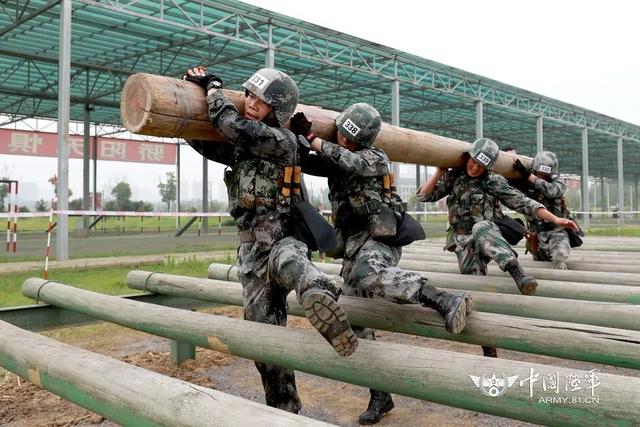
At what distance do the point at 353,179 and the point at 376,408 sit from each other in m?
1.34

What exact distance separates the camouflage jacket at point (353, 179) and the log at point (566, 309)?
0.95 meters

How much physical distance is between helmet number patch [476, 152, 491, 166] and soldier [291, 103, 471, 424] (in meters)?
1.41

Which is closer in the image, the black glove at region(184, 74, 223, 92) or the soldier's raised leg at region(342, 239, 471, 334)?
the soldier's raised leg at region(342, 239, 471, 334)

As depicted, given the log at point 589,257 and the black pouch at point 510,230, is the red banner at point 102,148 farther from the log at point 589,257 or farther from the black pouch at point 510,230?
the black pouch at point 510,230

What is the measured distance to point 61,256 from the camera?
981 centimetres

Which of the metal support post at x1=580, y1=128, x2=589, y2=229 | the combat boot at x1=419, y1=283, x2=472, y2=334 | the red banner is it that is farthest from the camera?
the metal support post at x1=580, y1=128, x2=589, y2=229

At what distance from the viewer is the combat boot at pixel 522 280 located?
12.5ft

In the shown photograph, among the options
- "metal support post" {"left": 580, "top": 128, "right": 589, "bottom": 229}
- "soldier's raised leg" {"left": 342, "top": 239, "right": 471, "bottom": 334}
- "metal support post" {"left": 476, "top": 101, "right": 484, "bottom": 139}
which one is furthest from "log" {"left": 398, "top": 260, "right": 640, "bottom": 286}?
"metal support post" {"left": 580, "top": 128, "right": 589, "bottom": 229}

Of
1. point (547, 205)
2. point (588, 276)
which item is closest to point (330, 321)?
point (588, 276)

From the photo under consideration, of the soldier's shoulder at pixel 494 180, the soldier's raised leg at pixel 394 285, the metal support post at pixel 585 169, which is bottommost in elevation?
the soldier's raised leg at pixel 394 285

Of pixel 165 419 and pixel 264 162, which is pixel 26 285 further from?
pixel 165 419

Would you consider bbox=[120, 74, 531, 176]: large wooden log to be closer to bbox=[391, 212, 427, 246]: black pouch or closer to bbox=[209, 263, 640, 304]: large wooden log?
bbox=[391, 212, 427, 246]: black pouch

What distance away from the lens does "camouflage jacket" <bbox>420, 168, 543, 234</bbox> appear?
459 cm

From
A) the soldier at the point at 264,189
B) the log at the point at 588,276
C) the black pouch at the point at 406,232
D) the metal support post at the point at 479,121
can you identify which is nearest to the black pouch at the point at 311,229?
the soldier at the point at 264,189
